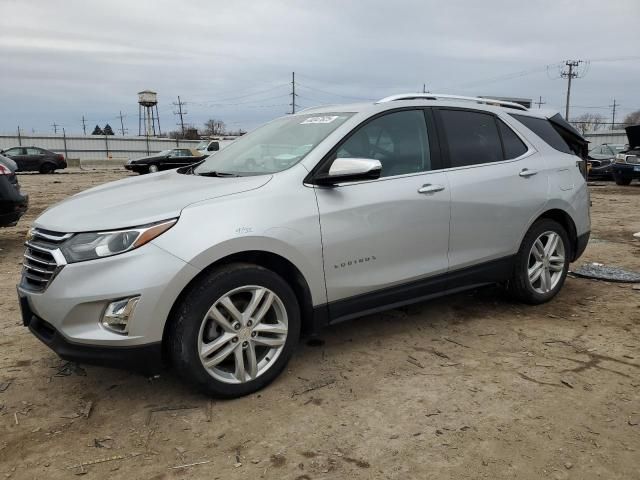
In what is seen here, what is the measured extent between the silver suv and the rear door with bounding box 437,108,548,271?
0.04ft

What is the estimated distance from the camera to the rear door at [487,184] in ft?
13.1

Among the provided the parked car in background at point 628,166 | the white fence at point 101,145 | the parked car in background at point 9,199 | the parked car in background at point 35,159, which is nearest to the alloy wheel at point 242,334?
the parked car in background at point 9,199

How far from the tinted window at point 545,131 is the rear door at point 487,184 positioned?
9.3 inches

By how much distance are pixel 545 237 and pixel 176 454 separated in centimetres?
349

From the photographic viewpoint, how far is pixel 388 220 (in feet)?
11.6

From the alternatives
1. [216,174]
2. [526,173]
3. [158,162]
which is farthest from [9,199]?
[158,162]

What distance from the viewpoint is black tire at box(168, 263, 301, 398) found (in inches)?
112

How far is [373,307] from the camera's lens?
3594 millimetres

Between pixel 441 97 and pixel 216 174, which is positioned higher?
pixel 441 97

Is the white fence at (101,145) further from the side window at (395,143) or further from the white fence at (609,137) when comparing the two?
the side window at (395,143)

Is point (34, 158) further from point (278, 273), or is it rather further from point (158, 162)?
point (278, 273)

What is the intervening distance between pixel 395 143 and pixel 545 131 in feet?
5.99

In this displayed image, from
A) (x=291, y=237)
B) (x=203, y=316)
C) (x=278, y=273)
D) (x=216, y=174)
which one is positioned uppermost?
(x=216, y=174)

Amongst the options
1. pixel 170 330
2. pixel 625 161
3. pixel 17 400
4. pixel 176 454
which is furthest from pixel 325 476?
pixel 625 161
